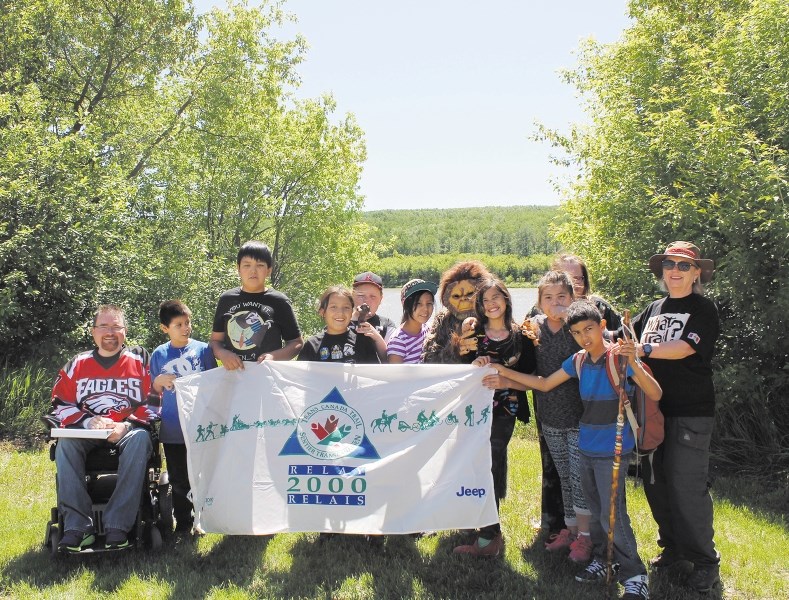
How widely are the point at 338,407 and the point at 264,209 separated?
2599 cm

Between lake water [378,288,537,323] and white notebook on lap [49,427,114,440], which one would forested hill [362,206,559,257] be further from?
white notebook on lap [49,427,114,440]

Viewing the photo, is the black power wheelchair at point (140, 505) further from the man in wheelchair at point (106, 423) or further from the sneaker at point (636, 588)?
the sneaker at point (636, 588)

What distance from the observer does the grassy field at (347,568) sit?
14.5ft

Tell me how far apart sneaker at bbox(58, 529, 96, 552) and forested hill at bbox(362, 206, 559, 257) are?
7037cm

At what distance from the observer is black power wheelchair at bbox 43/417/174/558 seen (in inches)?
193

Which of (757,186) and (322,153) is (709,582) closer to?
(757,186)

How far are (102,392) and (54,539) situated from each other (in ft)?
3.56

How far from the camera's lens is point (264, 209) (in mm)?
30031

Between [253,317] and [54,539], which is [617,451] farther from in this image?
[54,539]

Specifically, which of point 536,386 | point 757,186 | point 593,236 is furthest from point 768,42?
point 536,386

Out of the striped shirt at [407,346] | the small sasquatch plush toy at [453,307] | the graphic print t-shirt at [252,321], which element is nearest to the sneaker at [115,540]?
the graphic print t-shirt at [252,321]

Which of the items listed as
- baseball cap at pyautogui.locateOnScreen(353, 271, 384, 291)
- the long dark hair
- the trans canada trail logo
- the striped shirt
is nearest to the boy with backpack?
the long dark hair

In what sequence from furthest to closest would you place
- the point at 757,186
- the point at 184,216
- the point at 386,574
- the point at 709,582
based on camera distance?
the point at 184,216
the point at 757,186
the point at 386,574
the point at 709,582

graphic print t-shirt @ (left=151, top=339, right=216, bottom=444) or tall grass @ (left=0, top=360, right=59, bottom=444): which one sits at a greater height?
graphic print t-shirt @ (left=151, top=339, right=216, bottom=444)
